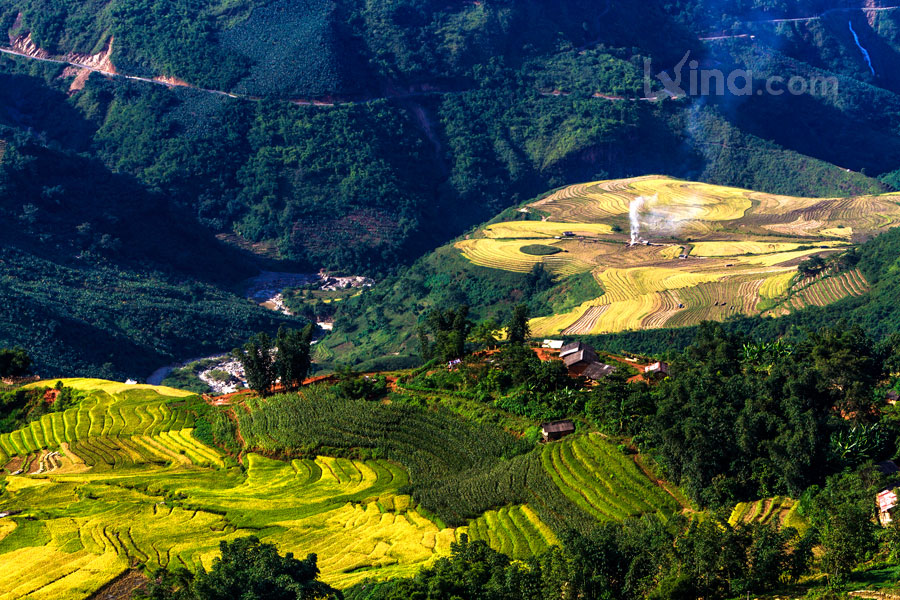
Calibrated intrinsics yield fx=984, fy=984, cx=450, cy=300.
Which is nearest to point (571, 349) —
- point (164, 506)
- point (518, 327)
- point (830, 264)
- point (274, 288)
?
point (518, 327)

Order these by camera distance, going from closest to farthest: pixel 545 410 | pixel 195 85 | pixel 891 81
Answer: pixel 545 410 → pixel 195 85 → pixel 891 81

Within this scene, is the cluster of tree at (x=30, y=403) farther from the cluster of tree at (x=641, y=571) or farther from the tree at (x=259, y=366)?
the cluster of tree at (x=641, y=571)

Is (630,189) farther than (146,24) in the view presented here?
No

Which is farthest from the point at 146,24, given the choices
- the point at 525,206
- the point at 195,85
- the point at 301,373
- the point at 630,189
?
the point at 301,373

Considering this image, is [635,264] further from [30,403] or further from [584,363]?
[30,403]

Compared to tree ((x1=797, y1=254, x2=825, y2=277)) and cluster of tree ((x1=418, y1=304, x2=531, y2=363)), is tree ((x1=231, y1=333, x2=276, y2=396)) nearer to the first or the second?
cluster of tree ((x1=418, y1=304, x2=531, y2=363))

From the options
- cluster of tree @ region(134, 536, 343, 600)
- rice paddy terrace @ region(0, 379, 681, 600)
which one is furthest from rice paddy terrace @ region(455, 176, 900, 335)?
cluster of tree @ region(134, 536, 343, 600)

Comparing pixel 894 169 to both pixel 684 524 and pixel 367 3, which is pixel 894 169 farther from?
pixel 684 524
